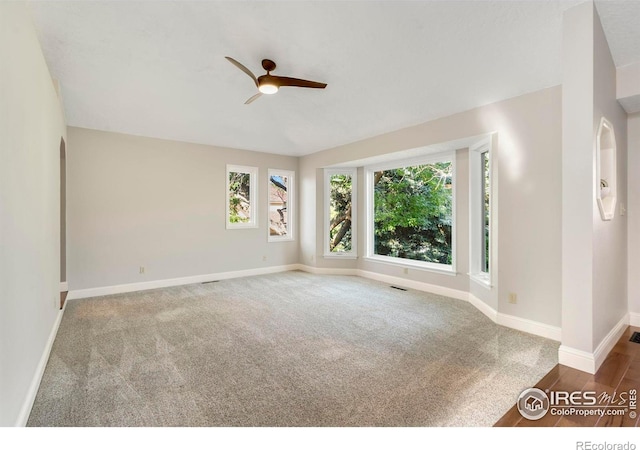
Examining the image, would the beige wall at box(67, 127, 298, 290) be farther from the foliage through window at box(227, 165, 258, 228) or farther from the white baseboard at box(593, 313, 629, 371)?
the white baseboard at box(593, 313, 629, 371)

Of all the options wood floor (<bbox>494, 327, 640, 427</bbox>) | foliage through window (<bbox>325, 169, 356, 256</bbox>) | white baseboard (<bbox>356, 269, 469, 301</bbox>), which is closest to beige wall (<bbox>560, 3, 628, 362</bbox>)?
wood floor (<bbox>494, 327, 640, 427</bbox>)

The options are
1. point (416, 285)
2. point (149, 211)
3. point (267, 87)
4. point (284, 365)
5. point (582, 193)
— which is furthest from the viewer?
point (149, 211)

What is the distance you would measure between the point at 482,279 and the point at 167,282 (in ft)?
16.6

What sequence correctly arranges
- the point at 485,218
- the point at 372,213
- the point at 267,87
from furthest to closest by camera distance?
1. the point at 372,213
2. the point at 485,218
3. the point at 267,87

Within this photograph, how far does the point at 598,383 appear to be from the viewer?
209cm

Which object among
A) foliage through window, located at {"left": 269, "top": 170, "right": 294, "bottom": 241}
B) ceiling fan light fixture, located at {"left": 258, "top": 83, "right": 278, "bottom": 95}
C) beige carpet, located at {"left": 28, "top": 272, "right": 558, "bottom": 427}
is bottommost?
beige carpet, located at {"left": 28, "top": 272, "right": 558, "bottom": 427}

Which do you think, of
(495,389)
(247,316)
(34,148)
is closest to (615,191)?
(495,389)

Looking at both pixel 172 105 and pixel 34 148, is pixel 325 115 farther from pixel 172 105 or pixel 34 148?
pixel 34 148

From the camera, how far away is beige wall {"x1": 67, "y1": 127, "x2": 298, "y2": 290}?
4.59 metres

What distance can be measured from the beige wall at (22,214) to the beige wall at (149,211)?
2036 millimetres

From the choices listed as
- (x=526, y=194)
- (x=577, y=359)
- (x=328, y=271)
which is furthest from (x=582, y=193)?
(x=328, y=271)

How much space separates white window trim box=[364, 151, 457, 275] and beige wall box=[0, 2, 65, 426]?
15.5 ft

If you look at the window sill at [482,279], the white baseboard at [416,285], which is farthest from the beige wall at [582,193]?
the white baseboard at [416,285]

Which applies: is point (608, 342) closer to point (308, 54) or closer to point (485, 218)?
point (485, 218)
